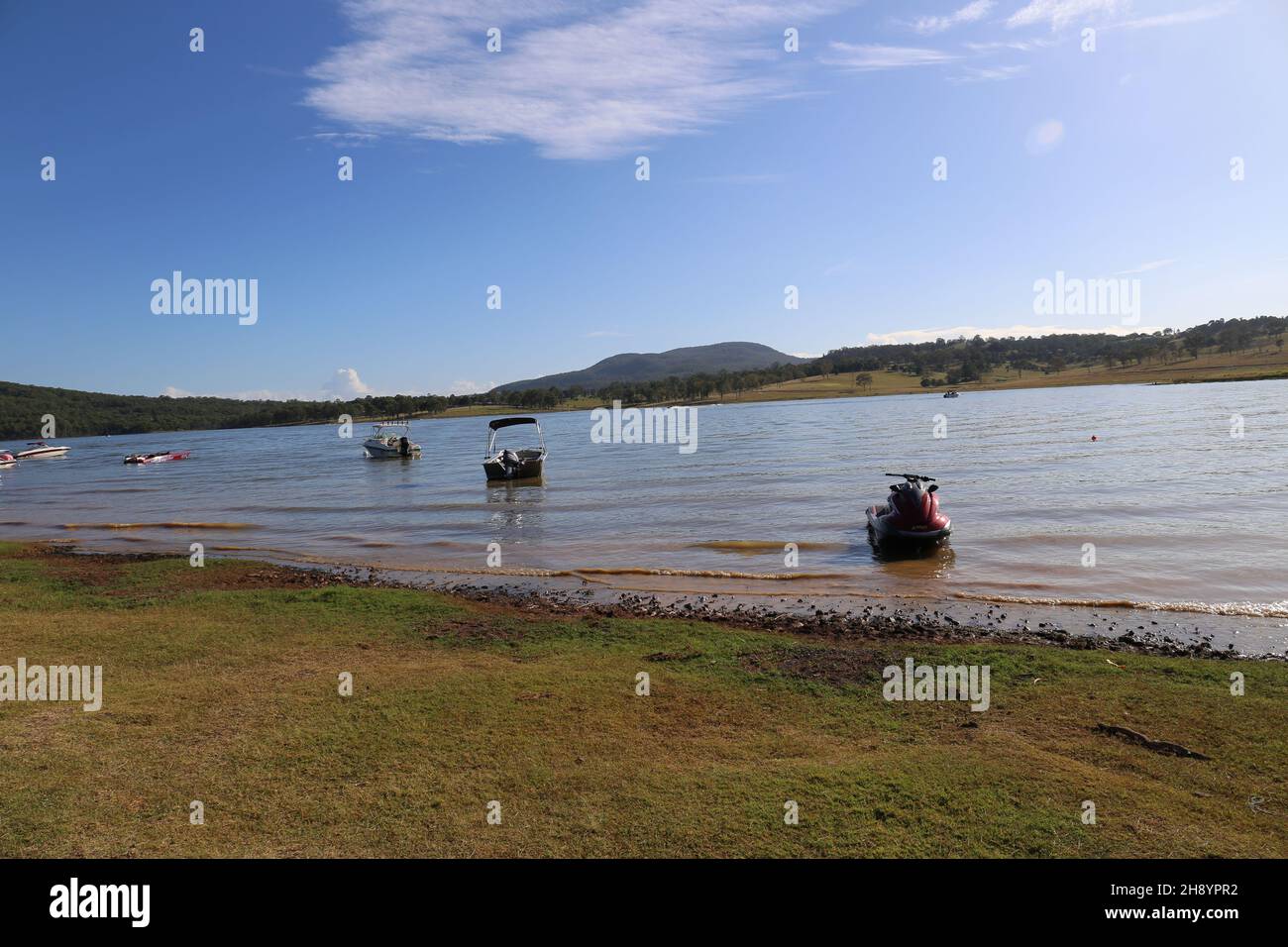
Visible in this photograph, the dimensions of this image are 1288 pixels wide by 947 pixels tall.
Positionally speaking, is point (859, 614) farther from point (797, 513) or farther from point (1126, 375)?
point (1126, 375)

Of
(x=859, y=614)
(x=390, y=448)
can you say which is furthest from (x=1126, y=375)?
(x=859, y=614)

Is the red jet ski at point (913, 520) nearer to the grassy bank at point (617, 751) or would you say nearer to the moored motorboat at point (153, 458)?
the grassy bank at point (617, 751)

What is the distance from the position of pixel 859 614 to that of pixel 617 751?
8326 millimetres

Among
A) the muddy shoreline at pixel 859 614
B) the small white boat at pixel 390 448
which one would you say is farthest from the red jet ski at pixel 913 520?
the small white boat at pixel 390 448

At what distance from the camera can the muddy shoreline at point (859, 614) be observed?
11836mm

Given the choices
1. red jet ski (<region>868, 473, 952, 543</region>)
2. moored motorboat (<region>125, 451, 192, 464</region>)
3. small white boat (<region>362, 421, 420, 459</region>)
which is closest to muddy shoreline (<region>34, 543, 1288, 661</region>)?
red jet ski (<region>868, 473, 952, 543</region>)

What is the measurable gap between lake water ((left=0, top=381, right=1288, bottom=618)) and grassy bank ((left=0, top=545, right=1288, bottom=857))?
716 cm

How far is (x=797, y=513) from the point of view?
92.7 feet

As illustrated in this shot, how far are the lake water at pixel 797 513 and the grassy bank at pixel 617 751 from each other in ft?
23.5

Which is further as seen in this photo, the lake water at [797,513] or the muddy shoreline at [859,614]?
the lake water at [797,513]

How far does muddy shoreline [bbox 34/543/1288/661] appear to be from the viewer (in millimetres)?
11836
